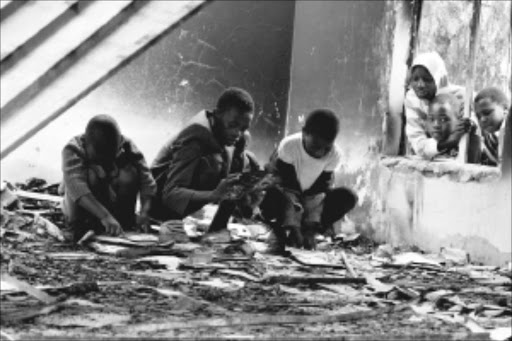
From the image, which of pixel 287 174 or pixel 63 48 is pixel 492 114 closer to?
pixel 287 174

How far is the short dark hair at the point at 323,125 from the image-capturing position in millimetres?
7094

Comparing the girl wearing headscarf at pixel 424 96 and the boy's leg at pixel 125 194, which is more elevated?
the girl wearing headscarf at pixel 424 96

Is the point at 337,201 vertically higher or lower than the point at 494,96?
lower

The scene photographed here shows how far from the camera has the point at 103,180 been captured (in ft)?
22.7

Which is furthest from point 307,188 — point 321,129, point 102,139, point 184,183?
point 102,139

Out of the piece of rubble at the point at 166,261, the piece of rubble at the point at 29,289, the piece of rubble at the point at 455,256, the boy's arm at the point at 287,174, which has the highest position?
the boy's arm at the point at 287,174

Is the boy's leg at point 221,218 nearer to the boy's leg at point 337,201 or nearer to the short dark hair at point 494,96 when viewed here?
the boy's leg at point 337,201

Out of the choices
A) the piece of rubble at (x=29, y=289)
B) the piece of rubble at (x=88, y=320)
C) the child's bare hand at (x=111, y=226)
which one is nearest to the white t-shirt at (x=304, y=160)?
the child's bare hand at (x=111, y=226)

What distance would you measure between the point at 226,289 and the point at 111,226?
5.80 feet

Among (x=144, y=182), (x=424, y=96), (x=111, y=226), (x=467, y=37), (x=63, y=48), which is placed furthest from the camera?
(x=467, y=37)

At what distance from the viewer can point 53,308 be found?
14.0 feet

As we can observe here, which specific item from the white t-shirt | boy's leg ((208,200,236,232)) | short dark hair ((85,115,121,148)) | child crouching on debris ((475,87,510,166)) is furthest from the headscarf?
short dark hair ((85,115,121,148))

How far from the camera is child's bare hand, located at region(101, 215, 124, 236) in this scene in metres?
6.68

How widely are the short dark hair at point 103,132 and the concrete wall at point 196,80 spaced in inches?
124
